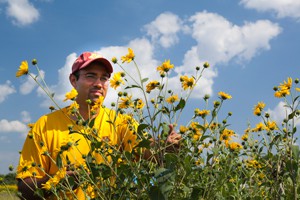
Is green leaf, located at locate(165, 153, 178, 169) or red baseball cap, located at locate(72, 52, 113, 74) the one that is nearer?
green leaf, located at locate(165, 153, 178, 169)

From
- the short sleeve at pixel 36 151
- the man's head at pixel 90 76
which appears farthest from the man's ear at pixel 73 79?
the short sleeve at pixel 36 151

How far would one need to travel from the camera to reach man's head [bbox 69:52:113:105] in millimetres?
2805

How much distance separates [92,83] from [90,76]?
0.26ft

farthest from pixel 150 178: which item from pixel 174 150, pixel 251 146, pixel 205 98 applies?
pixel 251 146

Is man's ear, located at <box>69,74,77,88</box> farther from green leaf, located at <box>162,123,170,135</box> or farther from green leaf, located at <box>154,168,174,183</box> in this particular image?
green leaf, located at <box>154,168,174,183</box>

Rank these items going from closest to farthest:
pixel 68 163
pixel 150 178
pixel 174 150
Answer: pixel 150 178
pixel 174 150
pixel 68 163

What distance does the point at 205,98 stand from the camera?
7.66 ft

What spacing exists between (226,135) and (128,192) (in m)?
1.10

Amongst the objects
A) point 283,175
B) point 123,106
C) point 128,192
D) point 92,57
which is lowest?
point 128,192

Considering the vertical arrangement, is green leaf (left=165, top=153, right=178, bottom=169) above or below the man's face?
below

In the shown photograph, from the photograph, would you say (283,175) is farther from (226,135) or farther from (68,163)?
(68,163)

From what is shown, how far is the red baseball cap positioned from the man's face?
3cm

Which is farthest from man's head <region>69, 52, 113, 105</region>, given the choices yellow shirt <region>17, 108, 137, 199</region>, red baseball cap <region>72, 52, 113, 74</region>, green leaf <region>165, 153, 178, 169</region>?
green leaf <region>165, 153, 178, 169</region>

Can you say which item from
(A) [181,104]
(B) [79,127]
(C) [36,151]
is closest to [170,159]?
(A) [181,104]
